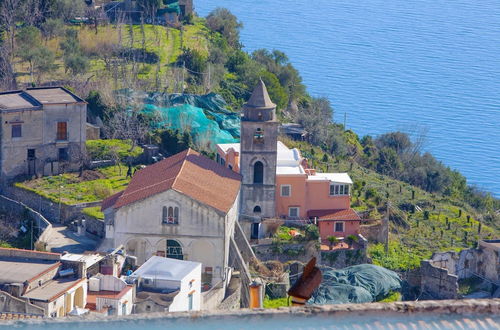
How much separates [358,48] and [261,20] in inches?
505

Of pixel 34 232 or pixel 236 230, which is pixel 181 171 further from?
pixel 34 232

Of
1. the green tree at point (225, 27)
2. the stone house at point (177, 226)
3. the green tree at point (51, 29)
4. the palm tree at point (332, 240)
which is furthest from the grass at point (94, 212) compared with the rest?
the green tree at point (225, 27)

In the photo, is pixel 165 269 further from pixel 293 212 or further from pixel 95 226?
pixel 293 212

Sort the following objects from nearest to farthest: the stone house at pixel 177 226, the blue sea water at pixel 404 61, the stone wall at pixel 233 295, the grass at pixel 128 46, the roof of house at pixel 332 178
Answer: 1. the stone wall at pixel 233 295
2. the stone house at pixel 177 226
3. the roof of house at pixel 332 178
4. the grass at pixel 128 46
5. the blue sea water at pixel 404 61

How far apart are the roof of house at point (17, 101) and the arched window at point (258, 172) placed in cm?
821

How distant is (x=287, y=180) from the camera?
3816 centimetres

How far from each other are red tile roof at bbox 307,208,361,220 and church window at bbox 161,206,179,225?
7227 millimetres

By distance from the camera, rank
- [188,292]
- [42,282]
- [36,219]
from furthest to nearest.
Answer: [36,219], [188,292], [42,282]

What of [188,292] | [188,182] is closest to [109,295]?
[188,292]

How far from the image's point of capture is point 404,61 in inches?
3265

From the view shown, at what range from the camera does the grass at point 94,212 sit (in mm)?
35781

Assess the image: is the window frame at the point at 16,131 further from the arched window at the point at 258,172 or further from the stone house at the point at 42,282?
the stone house at the point at 42,282

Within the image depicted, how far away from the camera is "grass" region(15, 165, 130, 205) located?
1497 inches

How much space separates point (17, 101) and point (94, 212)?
21.7 feet
